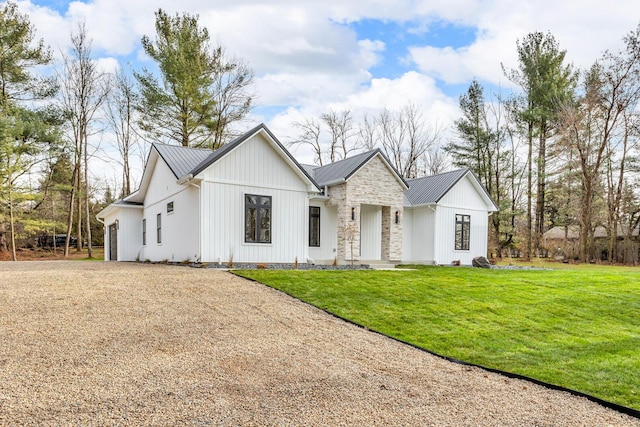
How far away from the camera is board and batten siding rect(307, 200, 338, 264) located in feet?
54.2

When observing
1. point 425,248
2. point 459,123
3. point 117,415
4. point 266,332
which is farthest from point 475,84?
point 117,415

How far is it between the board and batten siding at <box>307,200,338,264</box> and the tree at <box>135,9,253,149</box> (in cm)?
1091

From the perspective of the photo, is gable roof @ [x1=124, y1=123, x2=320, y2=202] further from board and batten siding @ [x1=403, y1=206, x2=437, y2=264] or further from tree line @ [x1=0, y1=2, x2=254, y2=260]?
tree line @ [x1=0, y1=2, x2=254, y2=260]

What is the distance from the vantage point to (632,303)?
945cm

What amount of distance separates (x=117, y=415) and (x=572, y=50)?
3150 centimetres

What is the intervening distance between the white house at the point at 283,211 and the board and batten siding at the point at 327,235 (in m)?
0.04

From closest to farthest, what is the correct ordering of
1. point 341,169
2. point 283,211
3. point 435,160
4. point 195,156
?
1. point 283,211
2. point 195,156
3. point 341,169
4. point 435,160

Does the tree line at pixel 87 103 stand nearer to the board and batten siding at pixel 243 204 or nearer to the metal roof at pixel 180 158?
the metal roof at pixel 180 158

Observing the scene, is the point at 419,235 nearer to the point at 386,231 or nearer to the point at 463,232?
the point at 463,232

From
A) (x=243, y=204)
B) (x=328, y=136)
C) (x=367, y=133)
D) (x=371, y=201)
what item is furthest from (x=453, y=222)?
(x=367, y=133)

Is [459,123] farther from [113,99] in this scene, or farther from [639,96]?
[113,99]

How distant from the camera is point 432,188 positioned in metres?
19.5

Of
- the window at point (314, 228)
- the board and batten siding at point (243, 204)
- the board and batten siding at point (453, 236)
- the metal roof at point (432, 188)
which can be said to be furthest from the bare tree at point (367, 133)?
the board and batten siding at point (243, 204)

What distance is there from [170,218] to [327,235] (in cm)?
591
